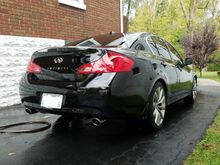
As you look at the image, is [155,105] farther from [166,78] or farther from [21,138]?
[21,138]

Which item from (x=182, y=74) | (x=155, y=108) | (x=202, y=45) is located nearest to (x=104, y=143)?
(x=155, y=108)

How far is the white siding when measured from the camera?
723cm

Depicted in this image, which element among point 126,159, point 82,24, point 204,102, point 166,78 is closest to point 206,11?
point 82,24

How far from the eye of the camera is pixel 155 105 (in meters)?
4.78

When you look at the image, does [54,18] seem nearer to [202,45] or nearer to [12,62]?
[12,62]

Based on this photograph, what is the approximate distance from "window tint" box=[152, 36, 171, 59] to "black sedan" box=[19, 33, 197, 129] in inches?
27.9

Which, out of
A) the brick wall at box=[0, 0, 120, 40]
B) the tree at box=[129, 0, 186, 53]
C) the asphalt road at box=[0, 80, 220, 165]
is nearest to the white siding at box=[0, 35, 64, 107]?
the brick wall at box=[0, 0, 120, 40]

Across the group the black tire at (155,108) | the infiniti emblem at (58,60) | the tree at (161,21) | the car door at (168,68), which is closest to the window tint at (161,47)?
the car door at (168,68)

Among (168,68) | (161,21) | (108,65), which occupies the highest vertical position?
(161,21)

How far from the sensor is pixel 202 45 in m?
17.6

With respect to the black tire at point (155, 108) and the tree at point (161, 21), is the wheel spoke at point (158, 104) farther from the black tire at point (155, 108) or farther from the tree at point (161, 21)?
the tree at point (161, 21)

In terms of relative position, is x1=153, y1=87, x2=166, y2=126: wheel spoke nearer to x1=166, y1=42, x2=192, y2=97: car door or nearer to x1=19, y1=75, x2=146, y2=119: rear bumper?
x1=19, y1=75, x2=146, y2=119: rear bumper

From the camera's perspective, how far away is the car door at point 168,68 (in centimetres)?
526

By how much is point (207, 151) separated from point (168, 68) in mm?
1870
